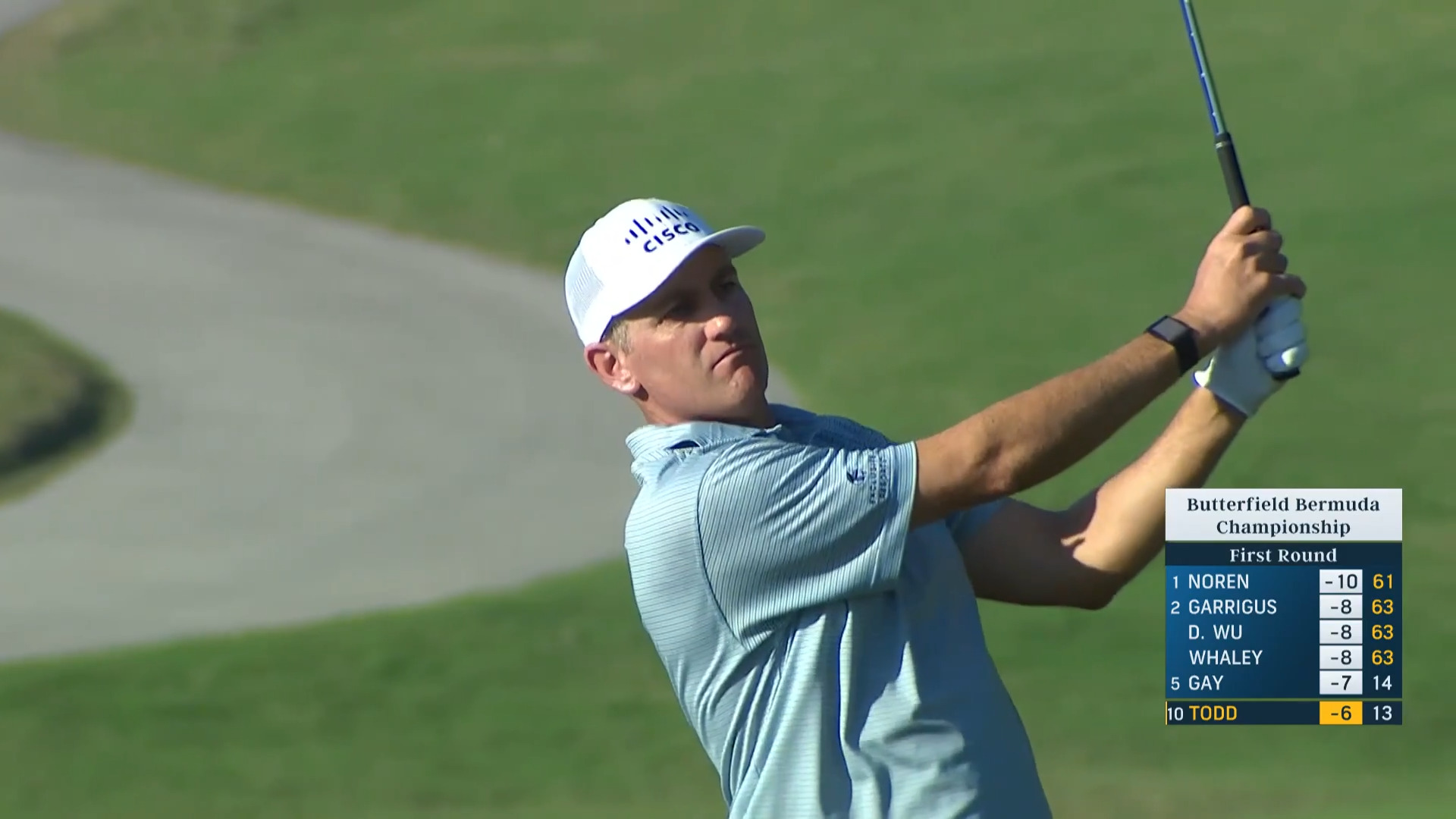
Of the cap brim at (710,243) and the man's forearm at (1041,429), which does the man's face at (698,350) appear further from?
the man's forearm at (1041,429)

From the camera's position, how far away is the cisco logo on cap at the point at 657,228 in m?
3.51

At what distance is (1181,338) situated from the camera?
3.18 meters

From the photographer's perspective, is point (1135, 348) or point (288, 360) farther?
point (288, 360)

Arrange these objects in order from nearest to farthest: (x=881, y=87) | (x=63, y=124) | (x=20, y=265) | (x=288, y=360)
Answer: (x=288, y=360)
(x=20, y=265)
(x=881, y=87)
(x=63, y=124)

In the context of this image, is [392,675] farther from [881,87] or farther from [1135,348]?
[881,87]

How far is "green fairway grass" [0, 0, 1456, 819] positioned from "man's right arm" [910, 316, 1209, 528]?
5724 millimetres

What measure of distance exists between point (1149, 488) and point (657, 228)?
88 cm

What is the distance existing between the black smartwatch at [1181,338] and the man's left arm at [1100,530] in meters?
0.28

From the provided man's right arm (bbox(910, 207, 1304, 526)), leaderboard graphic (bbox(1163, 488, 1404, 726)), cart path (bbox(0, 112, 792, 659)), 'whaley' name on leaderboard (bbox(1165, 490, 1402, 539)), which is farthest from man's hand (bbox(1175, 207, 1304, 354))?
cart path (bbox(0, 112, 792, 659))

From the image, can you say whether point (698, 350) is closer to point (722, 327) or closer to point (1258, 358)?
point (722, 327)

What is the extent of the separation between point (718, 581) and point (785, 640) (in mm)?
131

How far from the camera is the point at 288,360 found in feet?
56.6

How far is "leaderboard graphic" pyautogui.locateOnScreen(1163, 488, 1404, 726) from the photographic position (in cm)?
564

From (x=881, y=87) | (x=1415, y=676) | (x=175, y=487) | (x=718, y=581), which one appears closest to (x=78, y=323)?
(x=175, y=487)
